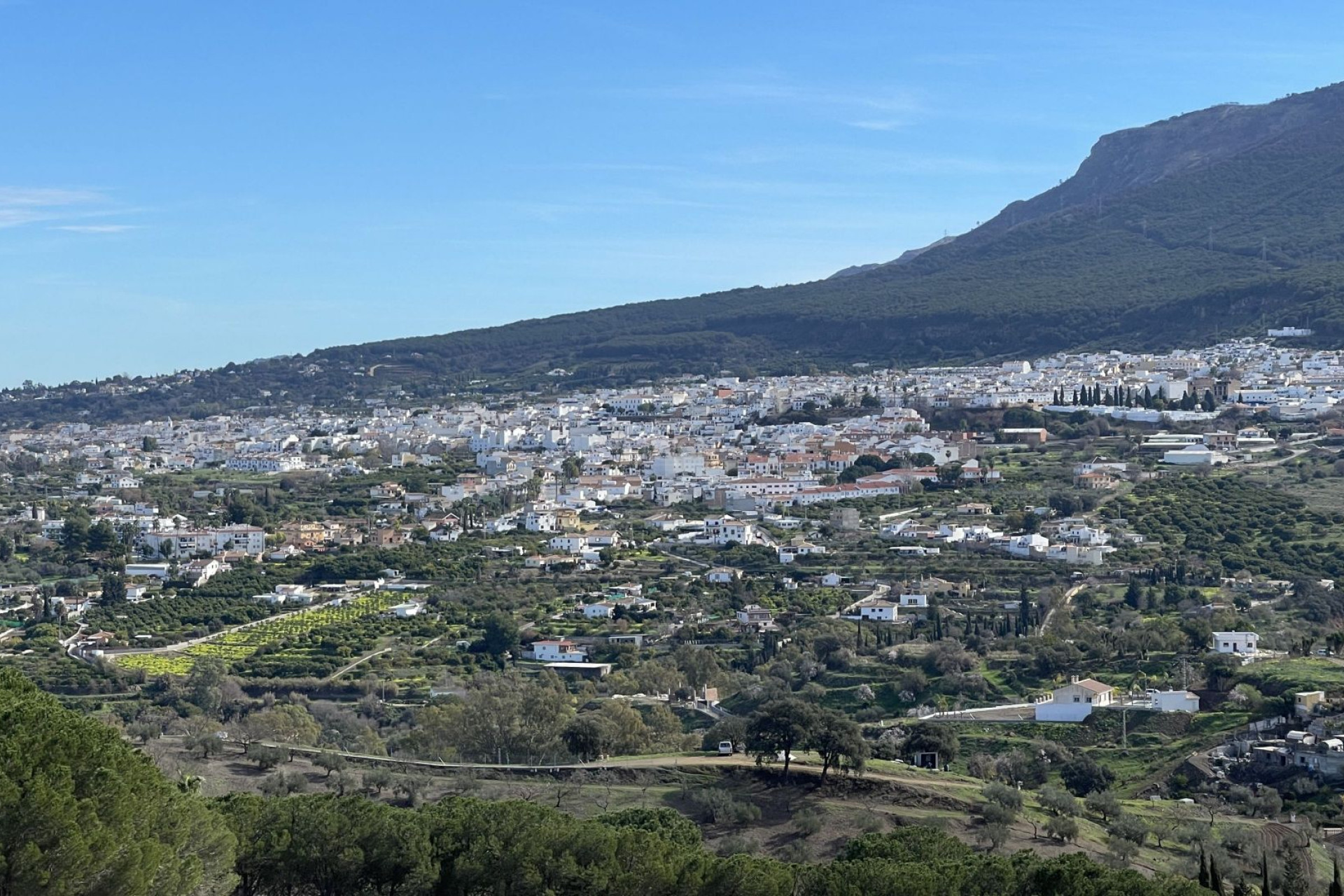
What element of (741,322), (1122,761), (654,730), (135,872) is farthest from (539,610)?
(741,322)

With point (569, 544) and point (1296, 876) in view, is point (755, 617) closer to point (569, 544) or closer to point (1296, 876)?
point (569, 544)

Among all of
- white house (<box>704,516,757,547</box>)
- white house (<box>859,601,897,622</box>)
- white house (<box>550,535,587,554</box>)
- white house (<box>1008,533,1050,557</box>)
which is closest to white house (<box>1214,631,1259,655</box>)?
white house (<box>859,601,897,622</box>)

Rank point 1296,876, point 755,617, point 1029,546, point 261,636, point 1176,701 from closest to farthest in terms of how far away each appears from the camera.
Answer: point 1296,876 → point 1176,701 → point 755,617 → point 261,636 → point 1029,546

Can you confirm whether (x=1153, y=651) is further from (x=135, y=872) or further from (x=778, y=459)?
(x=778, y=459)

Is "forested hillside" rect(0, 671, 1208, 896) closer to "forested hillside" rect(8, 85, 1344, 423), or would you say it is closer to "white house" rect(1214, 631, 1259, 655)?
"white house" rect(1214, 631, 1259, 655)

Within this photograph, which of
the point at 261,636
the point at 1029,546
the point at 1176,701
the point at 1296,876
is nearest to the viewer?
the point at 1296,876

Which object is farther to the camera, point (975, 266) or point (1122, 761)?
point (975, 266)

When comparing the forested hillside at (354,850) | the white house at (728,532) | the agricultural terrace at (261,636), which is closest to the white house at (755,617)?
the agricultural terrace at (261,636)

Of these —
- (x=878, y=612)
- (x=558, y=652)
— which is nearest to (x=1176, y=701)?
(x=878, y=612)
